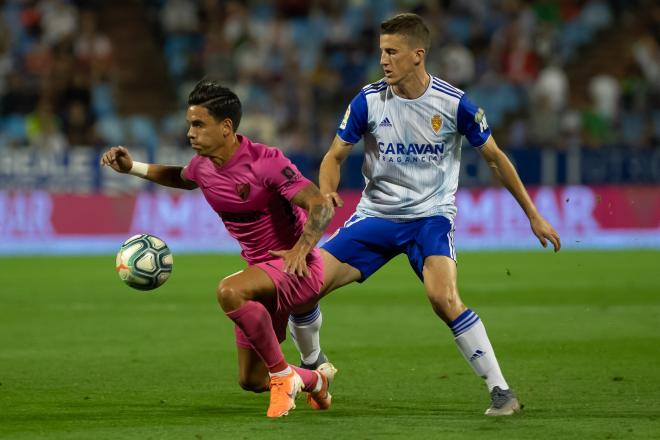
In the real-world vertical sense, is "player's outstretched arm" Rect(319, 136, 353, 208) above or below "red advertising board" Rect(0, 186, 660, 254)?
above

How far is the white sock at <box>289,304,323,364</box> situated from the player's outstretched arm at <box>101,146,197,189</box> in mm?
1001

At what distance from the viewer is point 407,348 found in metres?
9.92

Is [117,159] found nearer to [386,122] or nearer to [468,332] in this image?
[386,122]

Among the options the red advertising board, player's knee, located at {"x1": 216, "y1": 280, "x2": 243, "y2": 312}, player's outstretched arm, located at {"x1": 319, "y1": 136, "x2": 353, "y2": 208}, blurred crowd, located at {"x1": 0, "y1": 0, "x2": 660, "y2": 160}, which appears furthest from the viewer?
blurred crowd, located at {"x1": 0, "y1": 0, "x2": 660, "y2": 160}

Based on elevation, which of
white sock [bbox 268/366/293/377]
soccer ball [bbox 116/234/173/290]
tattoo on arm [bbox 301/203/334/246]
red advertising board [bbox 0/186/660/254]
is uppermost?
tattoo on arm [bbox 301/203/334/246]

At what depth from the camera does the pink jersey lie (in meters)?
6.81

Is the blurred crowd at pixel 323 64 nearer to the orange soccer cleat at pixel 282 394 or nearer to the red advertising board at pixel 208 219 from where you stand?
the red advertising board at pixel 208 219

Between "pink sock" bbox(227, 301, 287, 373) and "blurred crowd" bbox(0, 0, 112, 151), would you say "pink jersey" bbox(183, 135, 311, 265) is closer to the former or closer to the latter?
"pink sock" bbox(227, 301, 287, 373)

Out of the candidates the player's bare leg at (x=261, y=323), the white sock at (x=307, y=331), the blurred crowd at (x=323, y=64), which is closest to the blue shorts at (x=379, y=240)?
the white sock at (x=307, y=331)

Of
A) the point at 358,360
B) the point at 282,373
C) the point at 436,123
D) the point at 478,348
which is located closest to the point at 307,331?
the point at 282,373

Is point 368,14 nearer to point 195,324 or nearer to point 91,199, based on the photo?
point 91,199

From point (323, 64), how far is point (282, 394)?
16.3 meters

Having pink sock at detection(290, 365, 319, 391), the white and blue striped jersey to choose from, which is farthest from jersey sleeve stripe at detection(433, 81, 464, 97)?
pink sock at detection(290, 365, 319, 391)

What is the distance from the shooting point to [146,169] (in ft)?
24.5
